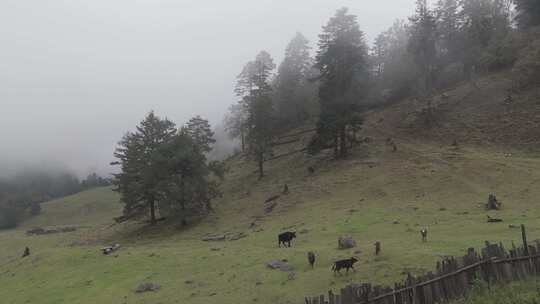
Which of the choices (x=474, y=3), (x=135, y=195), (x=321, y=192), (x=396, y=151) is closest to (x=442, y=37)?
(x=474, y=3)

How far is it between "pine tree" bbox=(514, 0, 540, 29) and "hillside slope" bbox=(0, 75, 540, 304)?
83.8 ft

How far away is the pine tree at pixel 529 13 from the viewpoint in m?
80.6

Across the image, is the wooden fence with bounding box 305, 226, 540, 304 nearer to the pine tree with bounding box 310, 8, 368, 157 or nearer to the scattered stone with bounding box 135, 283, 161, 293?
the scattered stone with bounding box 135, 283, 161, 293

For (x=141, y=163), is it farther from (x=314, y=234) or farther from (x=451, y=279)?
(x=451, y=279)

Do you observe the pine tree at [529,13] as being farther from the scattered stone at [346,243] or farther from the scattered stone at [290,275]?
the scattered stone at [290,275]

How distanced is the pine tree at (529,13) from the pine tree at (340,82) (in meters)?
41.5

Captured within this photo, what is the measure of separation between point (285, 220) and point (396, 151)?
2321cm

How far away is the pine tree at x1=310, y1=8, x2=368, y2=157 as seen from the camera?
2308 inches

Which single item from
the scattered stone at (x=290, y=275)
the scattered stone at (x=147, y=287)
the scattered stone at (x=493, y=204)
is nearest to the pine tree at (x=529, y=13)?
the scattered stone at (x=493, y=204)

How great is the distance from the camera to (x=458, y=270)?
14203 millimetres

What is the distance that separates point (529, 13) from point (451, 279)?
86.9 m

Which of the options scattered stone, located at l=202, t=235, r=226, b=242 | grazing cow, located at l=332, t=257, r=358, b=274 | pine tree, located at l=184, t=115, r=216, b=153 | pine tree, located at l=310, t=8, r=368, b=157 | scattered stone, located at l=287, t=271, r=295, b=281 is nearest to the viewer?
grazing cow, located at l=332, t=257, r=358, b=274

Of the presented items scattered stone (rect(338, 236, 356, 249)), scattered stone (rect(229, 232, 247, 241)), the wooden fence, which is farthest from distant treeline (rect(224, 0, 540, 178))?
the wooden fence

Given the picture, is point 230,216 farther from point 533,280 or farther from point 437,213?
point 533,280
